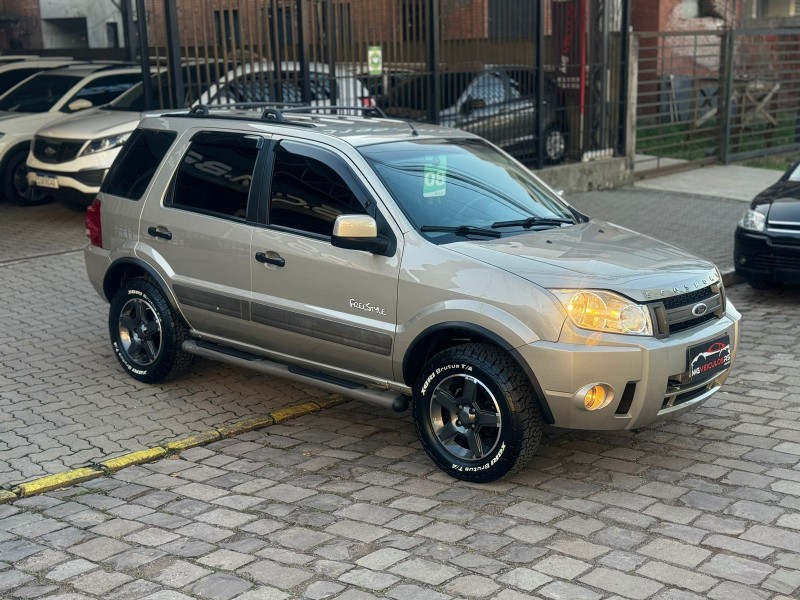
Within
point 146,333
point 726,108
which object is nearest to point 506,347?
point 146,333

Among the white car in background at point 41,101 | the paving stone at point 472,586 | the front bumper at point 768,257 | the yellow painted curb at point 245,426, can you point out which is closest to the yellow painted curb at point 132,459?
the yellow painted curb at point 245,426

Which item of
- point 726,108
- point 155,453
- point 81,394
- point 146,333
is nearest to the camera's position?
point 155,453

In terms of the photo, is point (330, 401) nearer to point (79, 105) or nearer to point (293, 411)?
point (293, 411)

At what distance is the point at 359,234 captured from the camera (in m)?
5.68

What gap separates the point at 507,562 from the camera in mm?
4684

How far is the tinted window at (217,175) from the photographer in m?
6.59

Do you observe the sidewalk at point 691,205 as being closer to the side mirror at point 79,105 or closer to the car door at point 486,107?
the car door at point 486,107

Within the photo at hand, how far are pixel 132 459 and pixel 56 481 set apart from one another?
0.46 meters

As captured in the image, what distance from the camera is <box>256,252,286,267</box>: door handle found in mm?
6262

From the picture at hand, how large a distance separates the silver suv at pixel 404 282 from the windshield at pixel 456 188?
2 cm

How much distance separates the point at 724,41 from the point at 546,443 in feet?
47.9

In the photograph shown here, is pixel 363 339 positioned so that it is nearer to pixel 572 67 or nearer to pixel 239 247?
pixel 239 247

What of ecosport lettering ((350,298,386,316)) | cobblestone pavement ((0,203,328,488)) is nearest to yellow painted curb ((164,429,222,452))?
cobblestone pavement ((0,203,328,488))

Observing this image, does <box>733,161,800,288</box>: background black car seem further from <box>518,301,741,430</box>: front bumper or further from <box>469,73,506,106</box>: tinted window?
<box>469,73,506,106</box>: tinted window
